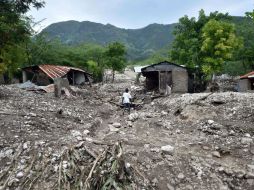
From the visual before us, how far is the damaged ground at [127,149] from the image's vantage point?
7.71m

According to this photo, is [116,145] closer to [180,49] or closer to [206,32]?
[206,32]

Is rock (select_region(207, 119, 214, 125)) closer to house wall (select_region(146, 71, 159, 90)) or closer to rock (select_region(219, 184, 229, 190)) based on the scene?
rock (select_region(219, 184, 229, 190))

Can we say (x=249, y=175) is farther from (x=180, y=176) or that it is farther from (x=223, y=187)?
(x=180, y=176)

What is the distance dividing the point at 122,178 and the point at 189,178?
182 cm

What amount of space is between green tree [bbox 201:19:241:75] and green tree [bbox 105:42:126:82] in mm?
14109

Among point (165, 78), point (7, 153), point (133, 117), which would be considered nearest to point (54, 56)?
point (165, 78)

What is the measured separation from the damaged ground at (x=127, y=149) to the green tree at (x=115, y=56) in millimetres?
25399

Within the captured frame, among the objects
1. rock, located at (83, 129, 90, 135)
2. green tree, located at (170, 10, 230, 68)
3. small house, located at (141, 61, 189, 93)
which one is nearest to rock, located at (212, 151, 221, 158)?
rock, located at (83, 129, 90, 135)

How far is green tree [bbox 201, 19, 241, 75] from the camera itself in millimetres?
26344

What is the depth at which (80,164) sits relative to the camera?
8086 mm

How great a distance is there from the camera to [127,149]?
30.0 feet

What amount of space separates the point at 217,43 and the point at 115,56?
50.8ft

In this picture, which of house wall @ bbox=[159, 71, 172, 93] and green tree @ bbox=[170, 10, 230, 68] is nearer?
house wall @ bbox=[159, 71, 172, 93]

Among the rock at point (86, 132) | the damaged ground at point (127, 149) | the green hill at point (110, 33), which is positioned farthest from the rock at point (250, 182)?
the green hill at point (110, 33)
